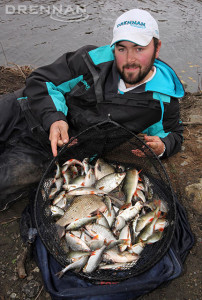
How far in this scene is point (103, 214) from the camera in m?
2.47

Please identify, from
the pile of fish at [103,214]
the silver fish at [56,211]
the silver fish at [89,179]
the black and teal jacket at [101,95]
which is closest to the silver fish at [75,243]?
the pile of fish at [103,214]

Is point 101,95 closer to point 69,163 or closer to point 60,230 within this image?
point 69,163

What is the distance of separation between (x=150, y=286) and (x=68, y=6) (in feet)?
35.3

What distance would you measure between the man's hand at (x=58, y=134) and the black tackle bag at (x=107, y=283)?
897 millimetres

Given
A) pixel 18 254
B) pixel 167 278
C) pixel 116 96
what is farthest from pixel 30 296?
pixel 116 96

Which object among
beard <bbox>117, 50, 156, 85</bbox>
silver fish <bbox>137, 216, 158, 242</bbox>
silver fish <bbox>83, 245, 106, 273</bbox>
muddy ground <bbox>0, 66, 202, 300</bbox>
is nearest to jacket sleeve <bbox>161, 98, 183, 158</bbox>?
beard <bbox>117, 50, 156, 85</bbox>

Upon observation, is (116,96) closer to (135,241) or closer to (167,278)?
(135,241)

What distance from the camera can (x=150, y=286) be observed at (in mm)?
2086

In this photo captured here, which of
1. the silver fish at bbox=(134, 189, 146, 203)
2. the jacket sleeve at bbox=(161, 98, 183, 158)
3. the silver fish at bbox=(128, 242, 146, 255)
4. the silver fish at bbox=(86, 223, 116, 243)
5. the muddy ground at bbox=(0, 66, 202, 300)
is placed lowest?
the muddy ground at bbox=(0, 66, 202, 300)

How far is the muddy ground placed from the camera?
2.21 meters

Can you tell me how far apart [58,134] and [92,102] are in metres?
0.66

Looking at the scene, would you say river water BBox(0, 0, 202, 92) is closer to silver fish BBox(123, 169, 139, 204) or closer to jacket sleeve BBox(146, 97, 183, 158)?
jacket sleeve BBox(146, 97, 183, 158)

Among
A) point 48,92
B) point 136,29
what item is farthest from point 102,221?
point 136,29

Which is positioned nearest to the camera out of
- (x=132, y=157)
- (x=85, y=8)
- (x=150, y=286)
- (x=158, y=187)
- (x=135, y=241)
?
(x=150, y=286)
